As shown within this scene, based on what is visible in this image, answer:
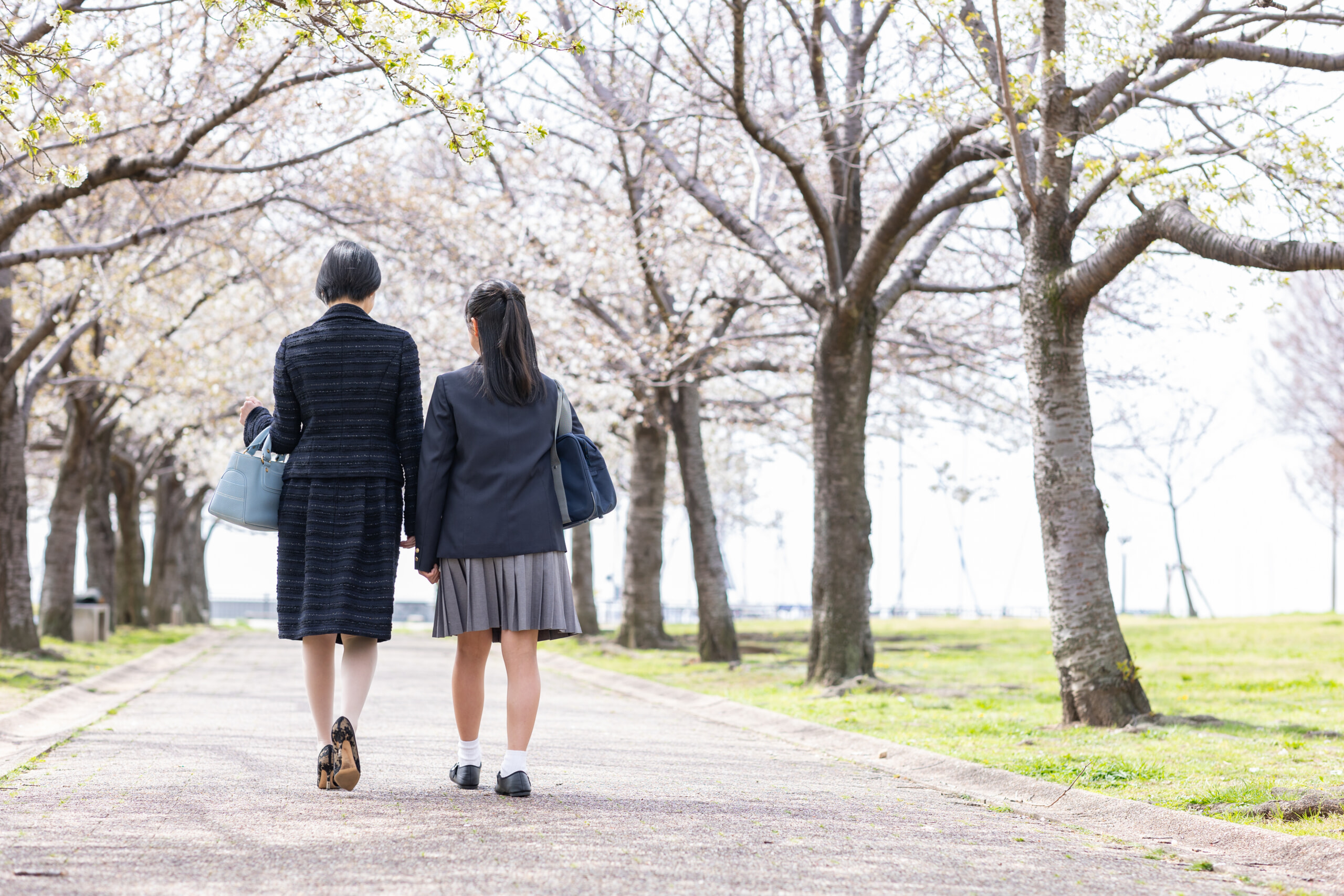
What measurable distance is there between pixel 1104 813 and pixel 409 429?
3407 millimetres

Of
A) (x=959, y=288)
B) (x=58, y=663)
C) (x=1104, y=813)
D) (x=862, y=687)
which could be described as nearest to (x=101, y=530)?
(x=58, y=663)

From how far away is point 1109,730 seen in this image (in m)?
7.65

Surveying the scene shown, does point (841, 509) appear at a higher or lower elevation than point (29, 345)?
lower

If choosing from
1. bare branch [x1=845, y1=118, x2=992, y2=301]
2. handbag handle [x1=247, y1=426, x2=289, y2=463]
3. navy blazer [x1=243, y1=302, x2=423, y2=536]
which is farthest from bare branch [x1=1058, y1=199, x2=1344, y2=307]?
handbag handle [x1=247, y1=426, x2=289, y2=463]

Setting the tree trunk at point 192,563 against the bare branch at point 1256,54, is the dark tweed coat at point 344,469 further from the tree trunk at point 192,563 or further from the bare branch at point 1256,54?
the tree trunk at point 192,563

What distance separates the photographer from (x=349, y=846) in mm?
3869

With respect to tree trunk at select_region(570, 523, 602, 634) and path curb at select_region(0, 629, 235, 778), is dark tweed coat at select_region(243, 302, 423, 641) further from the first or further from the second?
tree trunk at select_region(570, 523, 602, 634)

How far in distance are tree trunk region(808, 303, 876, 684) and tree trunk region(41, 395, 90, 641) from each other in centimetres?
1251

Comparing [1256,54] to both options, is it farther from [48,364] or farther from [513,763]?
[48,364]

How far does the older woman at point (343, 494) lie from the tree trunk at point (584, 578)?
16.8 m

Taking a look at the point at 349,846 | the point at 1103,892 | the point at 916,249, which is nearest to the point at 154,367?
the point at 916,249

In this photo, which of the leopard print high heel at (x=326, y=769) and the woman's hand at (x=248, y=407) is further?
the woman's hand at (x=248, y=407)

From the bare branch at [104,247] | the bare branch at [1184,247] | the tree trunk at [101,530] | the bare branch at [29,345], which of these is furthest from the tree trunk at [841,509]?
the tree trunk at [101,530]

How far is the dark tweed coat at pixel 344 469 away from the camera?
482 cm
